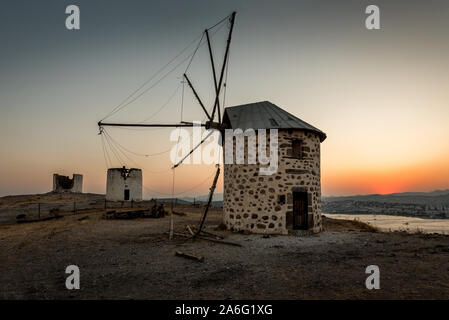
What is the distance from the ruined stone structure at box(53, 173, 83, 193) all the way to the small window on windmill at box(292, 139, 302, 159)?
47.2 m

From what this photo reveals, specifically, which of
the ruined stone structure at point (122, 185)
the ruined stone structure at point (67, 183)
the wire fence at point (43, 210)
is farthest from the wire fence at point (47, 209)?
the ruined stone structure at point (67, 183)

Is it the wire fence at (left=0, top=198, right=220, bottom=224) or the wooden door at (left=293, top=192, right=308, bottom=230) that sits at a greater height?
the wooden door at (left=293, top=192, right=308, bottom=230)

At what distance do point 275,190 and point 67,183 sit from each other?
47083 millimetres

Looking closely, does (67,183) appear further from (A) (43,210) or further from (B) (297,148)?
(B) (297,148)

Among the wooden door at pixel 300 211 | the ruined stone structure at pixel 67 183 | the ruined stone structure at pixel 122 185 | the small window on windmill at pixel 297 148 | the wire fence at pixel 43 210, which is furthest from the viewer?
the ruined stone structure at pixel 67 183

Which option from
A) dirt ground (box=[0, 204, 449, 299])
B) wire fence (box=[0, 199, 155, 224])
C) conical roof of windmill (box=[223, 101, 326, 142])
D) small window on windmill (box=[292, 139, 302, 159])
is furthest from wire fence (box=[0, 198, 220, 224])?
small window on windmill (box=[292, 139, 302, 159])

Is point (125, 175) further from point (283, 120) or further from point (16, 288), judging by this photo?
point (16, 288)

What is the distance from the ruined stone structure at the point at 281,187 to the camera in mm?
13500

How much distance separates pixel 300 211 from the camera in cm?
1403

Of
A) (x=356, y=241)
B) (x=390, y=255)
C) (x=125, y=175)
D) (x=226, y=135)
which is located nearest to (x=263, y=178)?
(x=226, y=135)

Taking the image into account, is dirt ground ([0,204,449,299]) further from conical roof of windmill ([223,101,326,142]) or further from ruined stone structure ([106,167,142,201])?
ruined stone structure ([106,167,142,201])

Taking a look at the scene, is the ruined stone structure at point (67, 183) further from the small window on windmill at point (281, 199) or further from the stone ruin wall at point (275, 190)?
the small window on windmill at point (281, 199)

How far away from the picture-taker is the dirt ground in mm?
5781

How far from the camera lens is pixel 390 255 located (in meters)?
8.99
